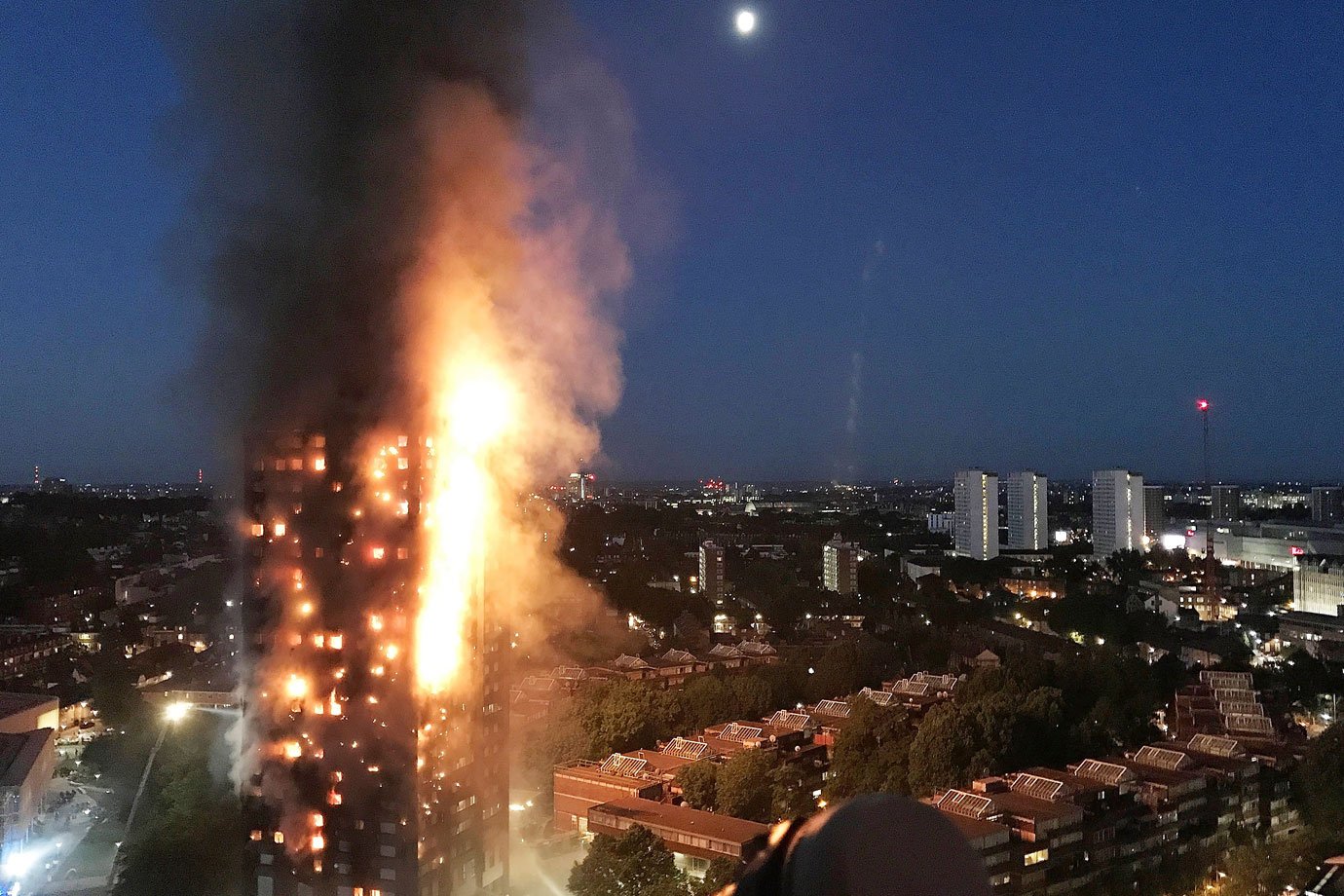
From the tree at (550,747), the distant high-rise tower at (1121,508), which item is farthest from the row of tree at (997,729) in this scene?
the distant high-rise tower at (1121,508)

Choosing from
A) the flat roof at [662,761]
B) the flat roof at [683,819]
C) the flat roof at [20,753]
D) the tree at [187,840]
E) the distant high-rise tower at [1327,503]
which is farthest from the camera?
the distant high-rise tower at [1327,503]

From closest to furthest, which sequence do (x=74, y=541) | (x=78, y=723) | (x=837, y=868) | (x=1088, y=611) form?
(x=837, y=868), (x=78, y=723), (x=1088, y=611), (x=74, y=541)

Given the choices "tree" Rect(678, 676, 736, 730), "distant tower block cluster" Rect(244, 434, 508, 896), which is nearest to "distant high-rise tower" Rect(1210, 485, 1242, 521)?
"tree" Rect(678, 676, 736, 730)

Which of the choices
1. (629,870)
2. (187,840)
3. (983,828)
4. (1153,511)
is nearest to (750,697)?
(983,828)

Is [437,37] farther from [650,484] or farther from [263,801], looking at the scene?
[650,484]

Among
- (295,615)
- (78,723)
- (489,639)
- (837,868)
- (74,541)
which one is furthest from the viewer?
(74,541)

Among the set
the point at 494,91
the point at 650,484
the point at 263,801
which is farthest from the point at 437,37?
the point at 650,484

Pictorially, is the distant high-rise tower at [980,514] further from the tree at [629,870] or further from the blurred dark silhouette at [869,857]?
the blurred dark silhouette at [869,857]

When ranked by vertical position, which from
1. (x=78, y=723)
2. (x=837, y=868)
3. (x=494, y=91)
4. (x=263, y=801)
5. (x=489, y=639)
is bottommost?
(x=78, y=723)
